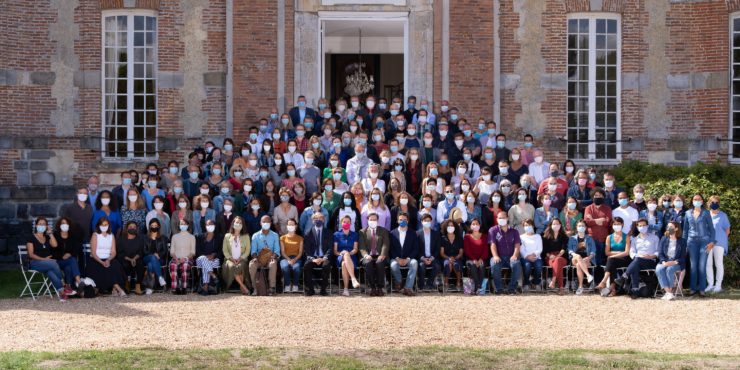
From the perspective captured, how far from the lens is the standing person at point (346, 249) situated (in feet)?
56.0

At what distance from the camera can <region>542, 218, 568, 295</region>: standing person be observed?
1733 centimetres

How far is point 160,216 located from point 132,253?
85 centimetres

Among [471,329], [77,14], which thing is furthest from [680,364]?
[77,14]

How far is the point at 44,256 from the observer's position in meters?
16.9

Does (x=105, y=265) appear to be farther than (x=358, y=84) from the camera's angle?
No

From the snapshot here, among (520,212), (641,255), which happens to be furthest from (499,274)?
(641,255)

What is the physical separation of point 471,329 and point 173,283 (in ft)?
17.6

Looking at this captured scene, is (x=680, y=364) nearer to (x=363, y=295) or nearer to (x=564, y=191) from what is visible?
(x=363, y=295)

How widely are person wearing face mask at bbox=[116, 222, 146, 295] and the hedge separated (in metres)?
8.28

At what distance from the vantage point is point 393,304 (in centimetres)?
1570

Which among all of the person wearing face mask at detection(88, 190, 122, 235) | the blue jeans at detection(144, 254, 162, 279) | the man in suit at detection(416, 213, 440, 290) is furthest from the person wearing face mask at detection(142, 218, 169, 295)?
the man in suit at detection(416, 213, 440, 290)

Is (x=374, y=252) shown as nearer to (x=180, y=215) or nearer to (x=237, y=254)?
(x=237, y=254)

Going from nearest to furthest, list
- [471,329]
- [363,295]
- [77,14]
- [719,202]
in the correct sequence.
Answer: [471,329], [363,295], [719,202], [77,14]

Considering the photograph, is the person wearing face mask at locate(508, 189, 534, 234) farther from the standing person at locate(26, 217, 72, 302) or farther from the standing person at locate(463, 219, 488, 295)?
the standing person at locate(26, 217, 72, 302)
